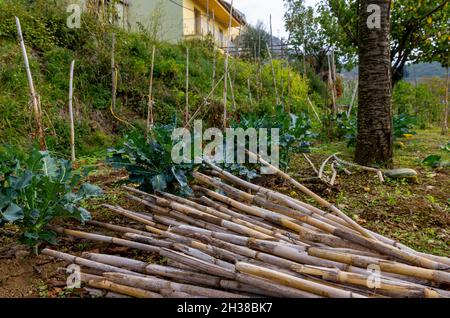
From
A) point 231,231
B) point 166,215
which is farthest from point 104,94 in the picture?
point 231,231

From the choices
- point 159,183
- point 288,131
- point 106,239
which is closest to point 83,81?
point 288,131

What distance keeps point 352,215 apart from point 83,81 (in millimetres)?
5514

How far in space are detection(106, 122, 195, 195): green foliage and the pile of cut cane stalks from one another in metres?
0.49

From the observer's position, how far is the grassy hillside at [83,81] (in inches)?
220

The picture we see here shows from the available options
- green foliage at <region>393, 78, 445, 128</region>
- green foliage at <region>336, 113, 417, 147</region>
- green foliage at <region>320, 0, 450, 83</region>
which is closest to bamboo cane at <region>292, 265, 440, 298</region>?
green foliage at <region>336, 113, 417, 147</region>

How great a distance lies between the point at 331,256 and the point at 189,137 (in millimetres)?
1564

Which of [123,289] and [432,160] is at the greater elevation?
[432,160]

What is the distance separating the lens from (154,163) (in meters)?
2.79

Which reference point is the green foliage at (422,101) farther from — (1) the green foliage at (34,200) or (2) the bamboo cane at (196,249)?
(1) the green foliage at (34,200)

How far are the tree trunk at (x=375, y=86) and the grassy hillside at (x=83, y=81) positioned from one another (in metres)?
2.97

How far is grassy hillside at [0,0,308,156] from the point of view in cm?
559

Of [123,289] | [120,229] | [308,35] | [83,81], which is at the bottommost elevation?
[123,289]

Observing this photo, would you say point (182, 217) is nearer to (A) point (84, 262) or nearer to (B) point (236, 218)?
(B) point (236, 218)

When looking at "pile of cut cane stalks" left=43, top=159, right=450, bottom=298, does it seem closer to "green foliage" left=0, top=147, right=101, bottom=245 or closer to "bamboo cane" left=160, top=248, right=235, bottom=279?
"bamboo cane" left=160, top=248, right=235, bottom=279
